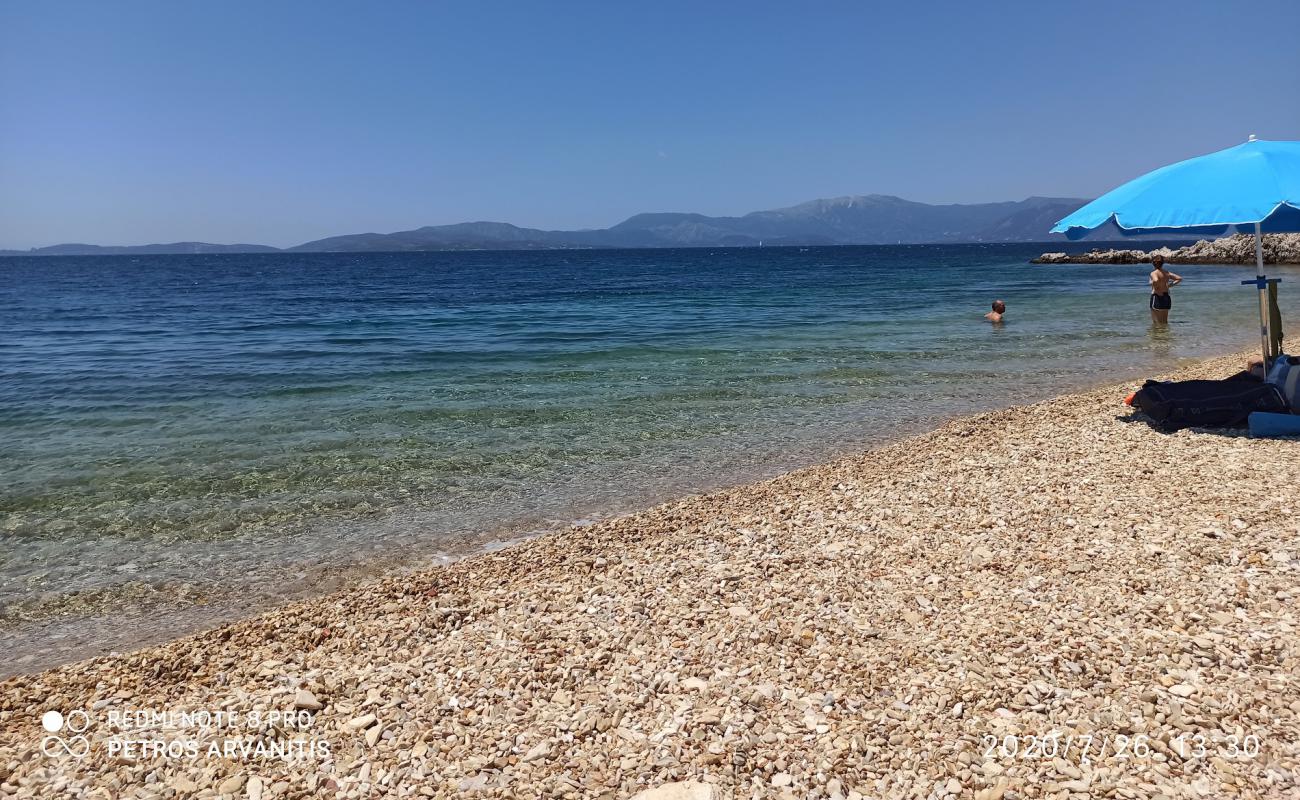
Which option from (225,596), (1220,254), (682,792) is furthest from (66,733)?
(1220,254)

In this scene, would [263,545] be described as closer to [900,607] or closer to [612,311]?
[900,607]

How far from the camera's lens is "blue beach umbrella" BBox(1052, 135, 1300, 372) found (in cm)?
679

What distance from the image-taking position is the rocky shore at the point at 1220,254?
160 ft

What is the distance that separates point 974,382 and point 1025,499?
28.9 ft

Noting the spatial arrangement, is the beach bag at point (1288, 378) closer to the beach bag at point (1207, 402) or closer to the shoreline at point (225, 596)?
the beach bag at point (1207, 402)

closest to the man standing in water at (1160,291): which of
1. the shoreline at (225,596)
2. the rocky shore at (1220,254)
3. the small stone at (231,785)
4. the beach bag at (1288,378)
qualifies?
the beach bag at (1288,378)

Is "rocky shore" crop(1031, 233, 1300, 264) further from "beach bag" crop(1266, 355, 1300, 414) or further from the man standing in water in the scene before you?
"beach bag" crop(1266, 355, 1300, 414)

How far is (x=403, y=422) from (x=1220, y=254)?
67.4 meters

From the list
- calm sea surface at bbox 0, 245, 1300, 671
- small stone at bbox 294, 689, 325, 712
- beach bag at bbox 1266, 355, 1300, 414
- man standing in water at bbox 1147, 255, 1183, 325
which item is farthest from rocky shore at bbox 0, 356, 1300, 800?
man standing in water at bbox 1147, 255, 1183, 325

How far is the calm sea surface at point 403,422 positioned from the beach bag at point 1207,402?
3298mm

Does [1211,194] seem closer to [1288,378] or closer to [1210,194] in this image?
[1210,194]

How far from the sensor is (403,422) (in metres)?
12.4

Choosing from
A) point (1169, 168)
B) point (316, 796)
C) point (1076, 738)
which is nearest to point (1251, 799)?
point (1076, 738)

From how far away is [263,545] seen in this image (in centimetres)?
749
